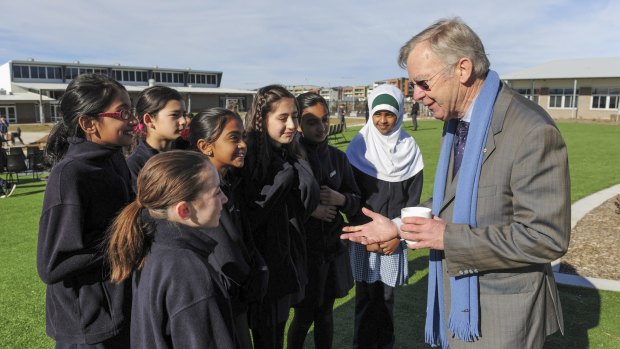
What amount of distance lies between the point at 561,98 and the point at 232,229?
55.2 meters

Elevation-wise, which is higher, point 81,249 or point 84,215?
point 84,215

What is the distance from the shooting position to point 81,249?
2268 mm

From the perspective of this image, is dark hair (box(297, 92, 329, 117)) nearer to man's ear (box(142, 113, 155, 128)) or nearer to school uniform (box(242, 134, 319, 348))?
school uniform (box(242, 134, 319, 348))

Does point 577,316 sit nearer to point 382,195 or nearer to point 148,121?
point 382,195

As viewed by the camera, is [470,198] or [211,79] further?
[211,79]

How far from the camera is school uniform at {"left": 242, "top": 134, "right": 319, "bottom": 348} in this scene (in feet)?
9.74

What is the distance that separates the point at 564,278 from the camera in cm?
520

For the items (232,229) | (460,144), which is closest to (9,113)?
(232,229)

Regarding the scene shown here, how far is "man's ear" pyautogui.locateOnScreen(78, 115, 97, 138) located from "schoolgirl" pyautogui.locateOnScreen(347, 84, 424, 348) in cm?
220

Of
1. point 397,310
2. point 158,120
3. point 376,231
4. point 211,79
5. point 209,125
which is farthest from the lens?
point 211,79

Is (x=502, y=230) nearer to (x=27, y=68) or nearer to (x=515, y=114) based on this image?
(x=515, y=114)

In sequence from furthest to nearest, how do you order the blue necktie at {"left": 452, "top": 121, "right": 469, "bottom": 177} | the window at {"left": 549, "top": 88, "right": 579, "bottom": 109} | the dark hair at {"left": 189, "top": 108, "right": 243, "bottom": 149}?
the window at {"left": 549, "top": 88, "right": 579, "bottom": 109} < the dark hair at {"left": 189, "top": 108, "right": 243, "bottom": 149} < the blue necktie at {"left": 452, "top": 121, "right": 469, "bottom": 177}

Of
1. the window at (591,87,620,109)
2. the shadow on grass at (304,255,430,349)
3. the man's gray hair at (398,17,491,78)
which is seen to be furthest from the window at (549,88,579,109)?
the man's gray hair at (398,17,491,78)

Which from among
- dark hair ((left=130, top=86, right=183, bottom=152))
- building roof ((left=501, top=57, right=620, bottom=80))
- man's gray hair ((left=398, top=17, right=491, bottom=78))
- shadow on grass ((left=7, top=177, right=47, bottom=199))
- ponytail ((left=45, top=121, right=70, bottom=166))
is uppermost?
building roof ((left=501, top=57, right=620, bottom=80))
